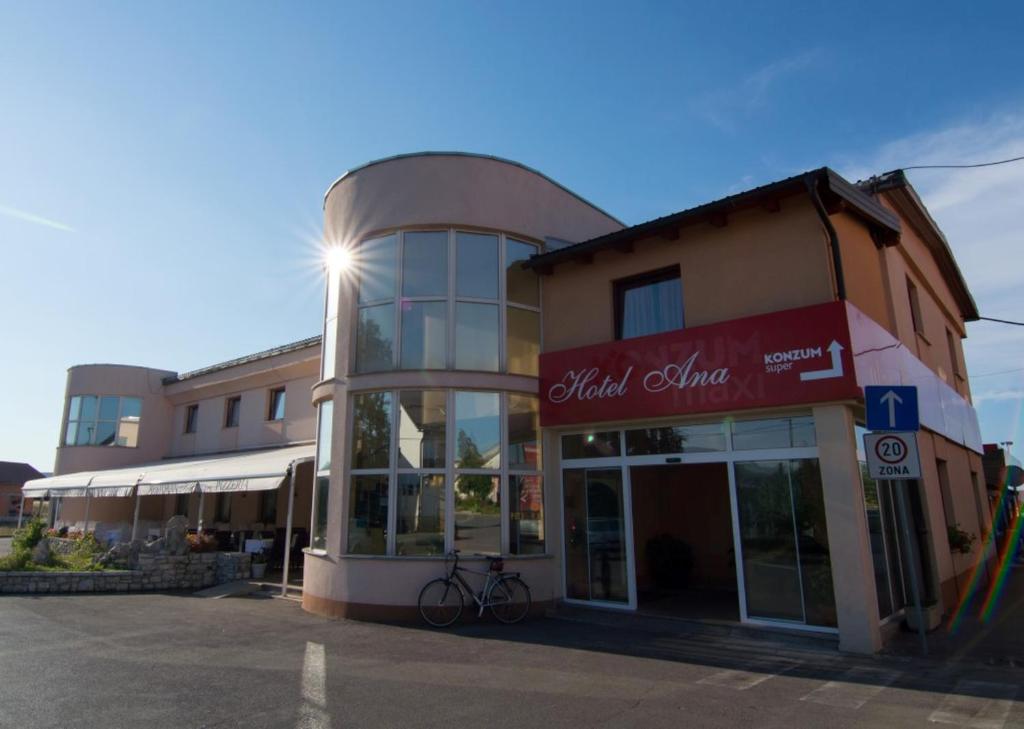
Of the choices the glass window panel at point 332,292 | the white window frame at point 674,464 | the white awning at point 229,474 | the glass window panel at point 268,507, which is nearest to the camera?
the white window frame at point 674,464

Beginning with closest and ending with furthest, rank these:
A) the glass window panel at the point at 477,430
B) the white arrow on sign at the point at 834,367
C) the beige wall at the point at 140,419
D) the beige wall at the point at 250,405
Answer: the white arrow on sign at the point at 834,367, the glass window panel at the point at 477,430, the beige wall at the point at 250,405, the beige wall at the point at 140,419

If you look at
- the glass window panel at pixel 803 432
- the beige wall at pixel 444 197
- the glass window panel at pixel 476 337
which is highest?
the beige wall at pixel 444 197

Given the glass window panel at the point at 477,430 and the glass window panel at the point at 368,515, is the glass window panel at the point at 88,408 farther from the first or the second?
the glass window panel at the point at 477,430

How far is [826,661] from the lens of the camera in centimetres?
688

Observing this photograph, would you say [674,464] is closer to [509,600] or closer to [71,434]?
[509,600]

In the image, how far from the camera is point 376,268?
11016 mm

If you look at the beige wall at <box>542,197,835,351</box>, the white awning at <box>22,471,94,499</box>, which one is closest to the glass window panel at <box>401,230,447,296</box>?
the beige wall at <box>542,197,835,351</box>

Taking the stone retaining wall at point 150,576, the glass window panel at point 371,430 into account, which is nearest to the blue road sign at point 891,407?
the glass window panel at point 371,430

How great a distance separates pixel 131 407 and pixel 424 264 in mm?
19378

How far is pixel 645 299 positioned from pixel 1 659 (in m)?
9.44

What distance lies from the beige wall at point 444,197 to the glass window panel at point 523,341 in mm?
1477

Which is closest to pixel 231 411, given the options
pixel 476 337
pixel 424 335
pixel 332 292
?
pixel 332 292

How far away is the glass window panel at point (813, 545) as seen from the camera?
757cm

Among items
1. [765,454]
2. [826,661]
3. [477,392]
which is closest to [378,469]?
[477,392]
